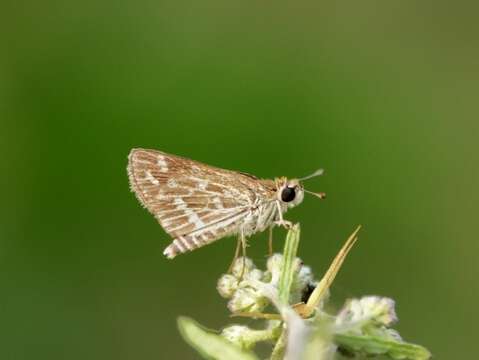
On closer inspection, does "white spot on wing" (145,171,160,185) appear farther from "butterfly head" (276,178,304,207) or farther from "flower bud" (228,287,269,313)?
"flower bud" (228,287,269,313)

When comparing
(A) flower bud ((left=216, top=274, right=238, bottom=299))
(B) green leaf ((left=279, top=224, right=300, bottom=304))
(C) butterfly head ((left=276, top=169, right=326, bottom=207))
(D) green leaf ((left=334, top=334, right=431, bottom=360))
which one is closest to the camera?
(D) green leaf ((left=334, top=334, right=431, bottom=360))

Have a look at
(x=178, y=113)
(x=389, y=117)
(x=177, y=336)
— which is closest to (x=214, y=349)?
(x=177, y=336)

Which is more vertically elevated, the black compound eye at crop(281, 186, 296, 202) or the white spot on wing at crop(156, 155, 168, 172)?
the white spot on wing at crop(156, 155, 168, 172)

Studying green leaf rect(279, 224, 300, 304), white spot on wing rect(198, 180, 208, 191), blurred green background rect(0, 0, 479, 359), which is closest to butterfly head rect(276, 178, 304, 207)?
white spot on wing rect(198, 180, 208, 191)

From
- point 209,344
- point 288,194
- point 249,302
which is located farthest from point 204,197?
point 209,344

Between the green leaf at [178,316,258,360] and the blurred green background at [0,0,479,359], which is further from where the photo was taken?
the blurred green background at [0,0,479,359]

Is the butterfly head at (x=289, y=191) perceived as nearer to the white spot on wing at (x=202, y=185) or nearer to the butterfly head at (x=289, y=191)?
the butterfly head at (x=289, y=191)

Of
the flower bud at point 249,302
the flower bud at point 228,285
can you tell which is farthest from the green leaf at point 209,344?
the flower bud at point 228,285

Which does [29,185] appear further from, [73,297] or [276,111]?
[276,111]

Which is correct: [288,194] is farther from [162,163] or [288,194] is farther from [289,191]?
[162,163]
